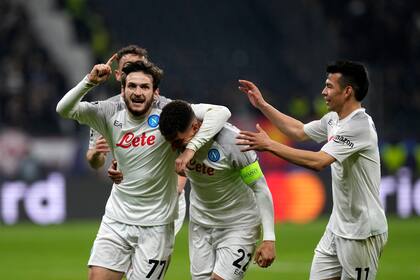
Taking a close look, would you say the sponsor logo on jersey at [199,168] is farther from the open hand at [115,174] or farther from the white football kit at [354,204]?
the white football kit at [354,204]

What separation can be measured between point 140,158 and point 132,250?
0.69 meters

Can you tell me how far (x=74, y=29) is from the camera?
24.4m

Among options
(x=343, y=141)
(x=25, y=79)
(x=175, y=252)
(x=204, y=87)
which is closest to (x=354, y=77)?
(x=343, y=141)

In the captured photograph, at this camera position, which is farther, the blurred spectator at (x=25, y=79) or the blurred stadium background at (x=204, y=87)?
the blurred spectator at (x=25, y=79)

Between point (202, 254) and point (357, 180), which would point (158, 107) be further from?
point (357, 180)

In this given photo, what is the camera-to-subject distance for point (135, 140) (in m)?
7.71

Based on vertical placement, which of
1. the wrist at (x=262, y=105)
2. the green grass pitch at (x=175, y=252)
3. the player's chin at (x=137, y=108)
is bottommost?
the green grass pitch at (x=175, y=252)

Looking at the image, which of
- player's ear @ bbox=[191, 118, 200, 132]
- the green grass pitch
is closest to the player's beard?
player's ear @ bbox=[191, 118, 200, 132]

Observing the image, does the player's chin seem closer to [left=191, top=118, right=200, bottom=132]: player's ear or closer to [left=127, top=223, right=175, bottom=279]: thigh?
[left=191, top=118, right=200, bottom=132]: player's ear

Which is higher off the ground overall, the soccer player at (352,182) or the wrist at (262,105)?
the wrist at (262,105)

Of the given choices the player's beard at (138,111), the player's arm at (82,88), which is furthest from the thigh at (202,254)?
the player's arm at (82,88)

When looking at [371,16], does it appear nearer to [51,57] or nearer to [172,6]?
[172,6]

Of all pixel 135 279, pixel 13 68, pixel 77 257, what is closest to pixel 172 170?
pixel 135 279

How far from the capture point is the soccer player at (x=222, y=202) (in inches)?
292
